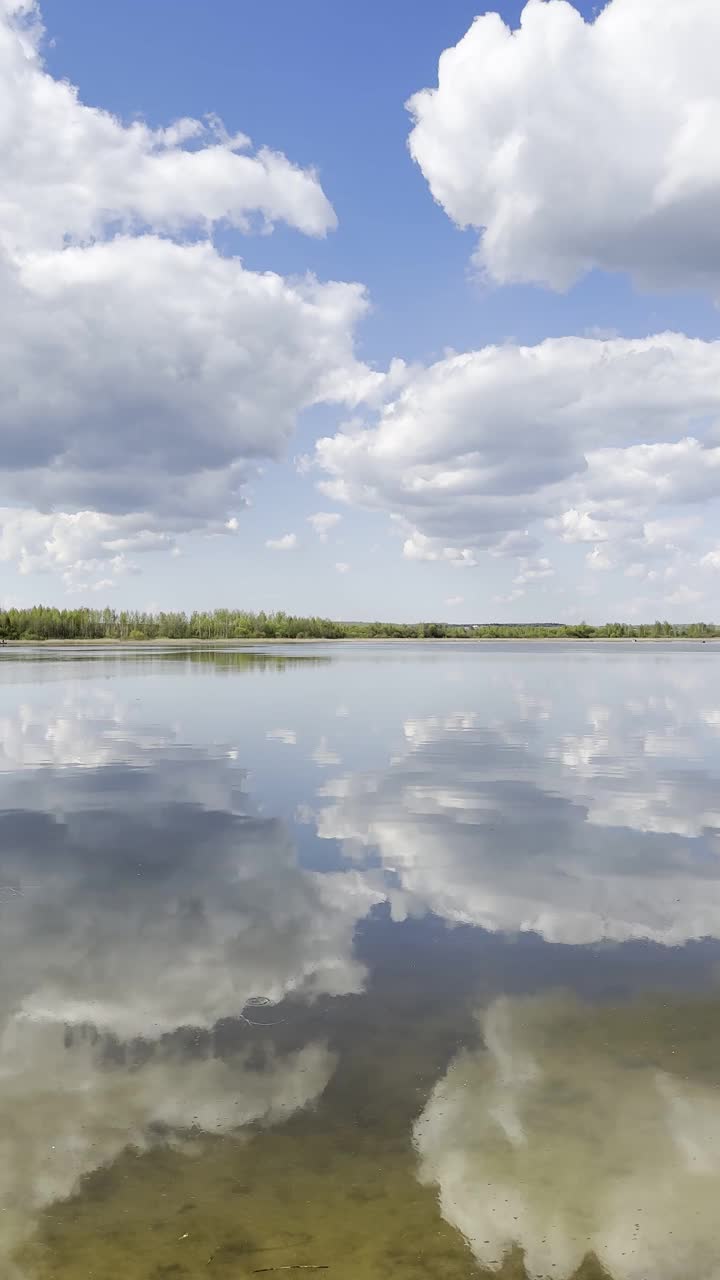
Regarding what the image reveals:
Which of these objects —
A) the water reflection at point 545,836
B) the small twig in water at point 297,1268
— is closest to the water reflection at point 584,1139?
the small twig in water at point 297,1268

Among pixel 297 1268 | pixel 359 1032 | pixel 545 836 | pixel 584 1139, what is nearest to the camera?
pixel 297 1268

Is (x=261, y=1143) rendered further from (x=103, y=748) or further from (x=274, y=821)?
(x=103, y=748)

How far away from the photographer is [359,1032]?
25.8ft

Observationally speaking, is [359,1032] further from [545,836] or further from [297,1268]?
[545,836]

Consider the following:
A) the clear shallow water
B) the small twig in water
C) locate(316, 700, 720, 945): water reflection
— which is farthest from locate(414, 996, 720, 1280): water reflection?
locate(316, 700, 720, 945): water reflection

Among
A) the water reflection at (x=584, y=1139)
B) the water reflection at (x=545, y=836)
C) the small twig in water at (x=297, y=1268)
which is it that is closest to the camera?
the small twig in water at (x=297, y=1268)

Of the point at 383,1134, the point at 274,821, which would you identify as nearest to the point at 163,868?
the point at 274,821

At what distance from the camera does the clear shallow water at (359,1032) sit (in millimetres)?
5379

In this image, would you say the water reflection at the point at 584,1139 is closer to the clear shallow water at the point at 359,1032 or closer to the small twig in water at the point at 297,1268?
the clear shallow water at the point at 359,1032

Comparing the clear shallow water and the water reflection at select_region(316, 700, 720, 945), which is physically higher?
the water reflection at select_region(316, 700, 720, 945)

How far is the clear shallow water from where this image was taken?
538 cm

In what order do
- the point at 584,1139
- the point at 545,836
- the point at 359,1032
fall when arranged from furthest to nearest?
1. the point at 545,836
2. the point at 359,1032
3. the point at 584,1139

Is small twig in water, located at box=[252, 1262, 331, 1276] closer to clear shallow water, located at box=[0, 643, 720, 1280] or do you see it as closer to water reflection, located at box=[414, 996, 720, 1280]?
clear shallow water, located at box=[0, 643, 720, 1280]

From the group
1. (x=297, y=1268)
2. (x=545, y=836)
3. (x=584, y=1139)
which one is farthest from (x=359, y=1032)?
(x=545, y=836)
